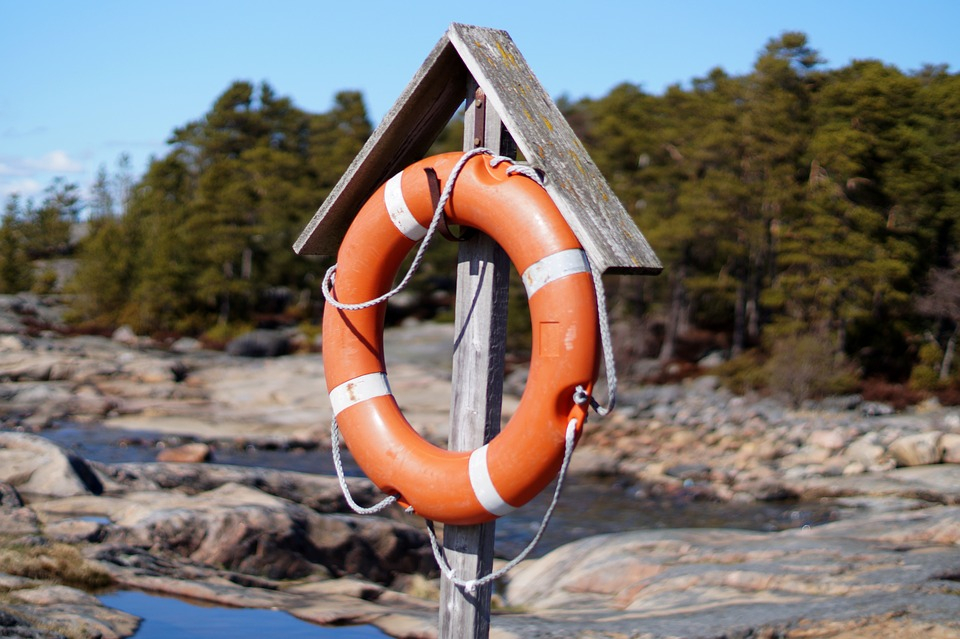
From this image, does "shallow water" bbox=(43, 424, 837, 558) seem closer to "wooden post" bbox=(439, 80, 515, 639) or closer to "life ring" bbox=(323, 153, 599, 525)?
"wooden post" bbox=(439, 80, 515, 639)

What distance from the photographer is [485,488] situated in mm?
3266

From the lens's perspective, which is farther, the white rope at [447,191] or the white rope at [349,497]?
the white rope at [349,497]

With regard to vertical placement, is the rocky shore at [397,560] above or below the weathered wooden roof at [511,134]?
below

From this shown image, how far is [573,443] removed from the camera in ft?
10.3

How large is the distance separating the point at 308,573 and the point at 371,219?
398cm

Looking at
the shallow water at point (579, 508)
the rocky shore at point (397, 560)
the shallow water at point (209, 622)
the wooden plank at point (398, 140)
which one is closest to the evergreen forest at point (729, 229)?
the shallow water at point (579, 508)

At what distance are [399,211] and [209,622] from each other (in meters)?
2.93

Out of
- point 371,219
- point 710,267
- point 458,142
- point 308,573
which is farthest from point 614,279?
point 371,219

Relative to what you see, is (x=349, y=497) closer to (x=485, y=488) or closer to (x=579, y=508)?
(x=485, y=488)

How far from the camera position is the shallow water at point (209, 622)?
5.12m

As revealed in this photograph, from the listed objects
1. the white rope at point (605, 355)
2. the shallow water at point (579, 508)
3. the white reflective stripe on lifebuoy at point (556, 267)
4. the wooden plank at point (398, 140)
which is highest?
the wooden plank at point (398, 140)

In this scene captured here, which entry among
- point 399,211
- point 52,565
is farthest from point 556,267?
point 52,565

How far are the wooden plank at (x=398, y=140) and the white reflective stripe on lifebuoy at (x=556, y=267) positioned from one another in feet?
2.54

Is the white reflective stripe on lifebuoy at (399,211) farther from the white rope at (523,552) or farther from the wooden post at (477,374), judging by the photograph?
the white rope at (523,552)
